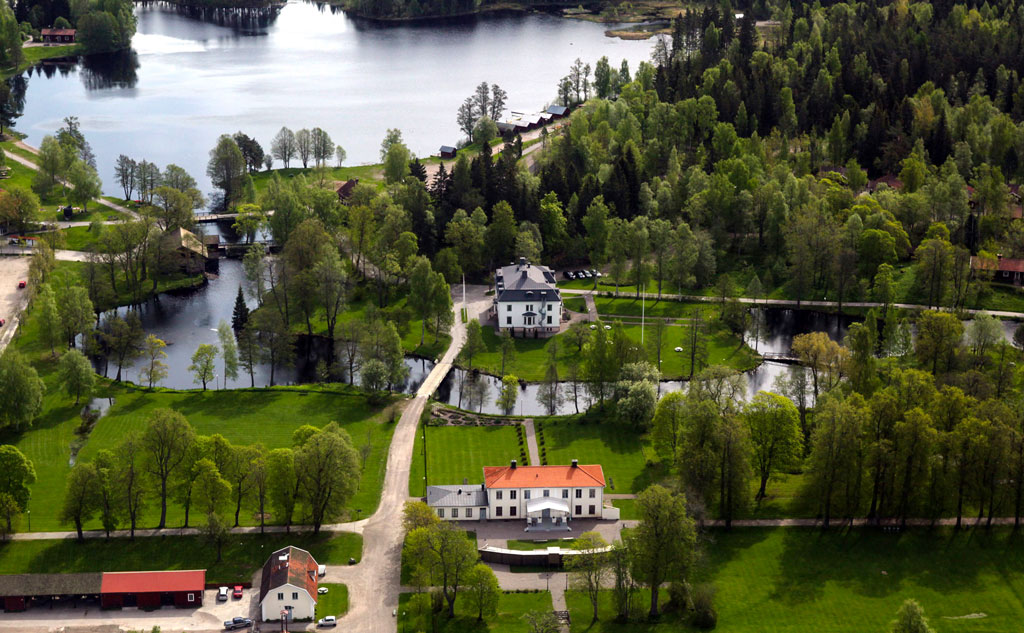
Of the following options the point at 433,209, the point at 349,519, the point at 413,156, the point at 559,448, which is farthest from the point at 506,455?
the point at 413,156

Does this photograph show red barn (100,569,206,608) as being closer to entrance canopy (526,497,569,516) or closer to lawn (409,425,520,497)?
lawn (409,425,520,497)

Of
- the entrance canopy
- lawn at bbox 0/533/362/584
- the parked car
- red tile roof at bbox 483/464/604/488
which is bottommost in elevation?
the parked car

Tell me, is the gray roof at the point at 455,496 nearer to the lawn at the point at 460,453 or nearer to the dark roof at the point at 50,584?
the lawn at the point at 460,453

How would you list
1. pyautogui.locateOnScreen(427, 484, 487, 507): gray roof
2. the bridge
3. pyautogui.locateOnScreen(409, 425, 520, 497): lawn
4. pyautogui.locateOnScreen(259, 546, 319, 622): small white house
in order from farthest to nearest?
the bridge
pyautogui.locateOnScreen(409, 425, 520, 497): lawn
pyautogui.locateOnScreen(427, 484, 487, 507): gray roof
pyautogui.locateOnScreen(259, 546, 319, 622): small white house

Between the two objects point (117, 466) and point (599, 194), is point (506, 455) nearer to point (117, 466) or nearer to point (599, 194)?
point (117, 466)

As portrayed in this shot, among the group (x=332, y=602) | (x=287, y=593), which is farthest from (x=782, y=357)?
(x=287, y=593)

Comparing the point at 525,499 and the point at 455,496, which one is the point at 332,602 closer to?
the point at 455,496

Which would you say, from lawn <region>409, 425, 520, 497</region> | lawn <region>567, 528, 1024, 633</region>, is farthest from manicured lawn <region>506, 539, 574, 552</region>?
lawn <region>409, 425, 520, 497</region>
